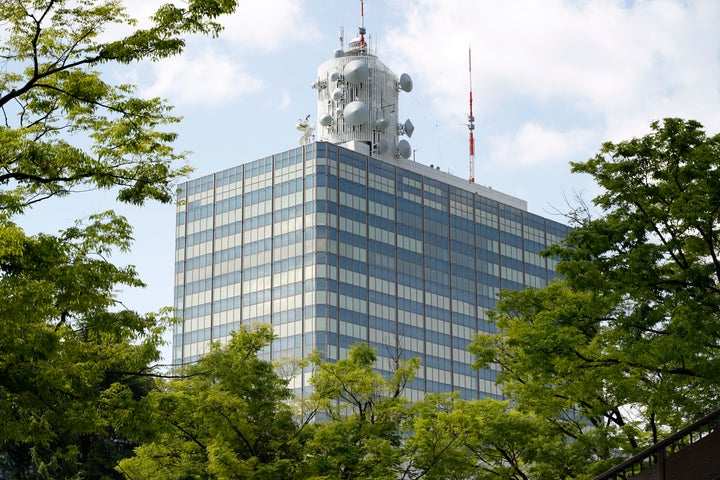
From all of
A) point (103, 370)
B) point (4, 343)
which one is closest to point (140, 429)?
point (103, 370)

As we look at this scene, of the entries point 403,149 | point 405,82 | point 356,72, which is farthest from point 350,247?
point 405,82

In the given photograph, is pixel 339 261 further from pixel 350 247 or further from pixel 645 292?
pixel 645 292

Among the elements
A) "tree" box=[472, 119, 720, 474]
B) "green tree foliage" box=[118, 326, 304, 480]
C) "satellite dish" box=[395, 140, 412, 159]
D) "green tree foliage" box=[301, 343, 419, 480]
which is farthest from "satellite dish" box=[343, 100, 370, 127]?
"tree" box=[472, 119, 720, 474]

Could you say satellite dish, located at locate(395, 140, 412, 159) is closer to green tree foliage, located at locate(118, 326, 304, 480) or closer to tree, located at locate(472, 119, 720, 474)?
green tree foliage, located at locate(118, 326, 304, 480)

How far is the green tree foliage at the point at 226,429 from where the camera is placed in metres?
31.9

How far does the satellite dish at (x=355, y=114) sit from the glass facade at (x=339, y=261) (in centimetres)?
639

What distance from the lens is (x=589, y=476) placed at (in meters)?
30.0

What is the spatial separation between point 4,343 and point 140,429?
400 centimetres

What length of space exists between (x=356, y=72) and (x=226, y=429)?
91622 mm

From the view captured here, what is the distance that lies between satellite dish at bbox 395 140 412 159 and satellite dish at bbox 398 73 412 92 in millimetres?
7800

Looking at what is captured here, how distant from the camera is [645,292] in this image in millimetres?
26125

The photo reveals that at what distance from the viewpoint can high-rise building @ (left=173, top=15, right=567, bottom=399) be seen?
357 ft

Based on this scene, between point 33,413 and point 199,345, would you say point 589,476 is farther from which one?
point 199,345

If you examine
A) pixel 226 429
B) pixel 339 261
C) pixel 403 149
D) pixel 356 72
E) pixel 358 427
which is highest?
pixel 356 72
